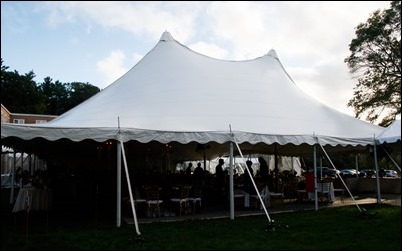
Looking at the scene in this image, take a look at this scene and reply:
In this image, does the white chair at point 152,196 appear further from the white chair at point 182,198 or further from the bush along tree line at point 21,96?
the bush along tree line at point 21,96

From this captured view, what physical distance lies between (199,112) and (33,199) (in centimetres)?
515

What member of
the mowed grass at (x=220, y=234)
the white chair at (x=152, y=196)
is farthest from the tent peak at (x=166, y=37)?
the mowed grass at (x=220, y=234)

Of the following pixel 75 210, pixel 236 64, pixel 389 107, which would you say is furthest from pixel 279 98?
pixel 389 107

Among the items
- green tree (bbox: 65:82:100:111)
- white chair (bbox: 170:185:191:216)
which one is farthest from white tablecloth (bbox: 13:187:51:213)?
green tree (bbox: 65:82:100:111)

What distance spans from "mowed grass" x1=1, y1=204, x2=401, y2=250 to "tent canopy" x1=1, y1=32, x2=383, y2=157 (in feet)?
6.07

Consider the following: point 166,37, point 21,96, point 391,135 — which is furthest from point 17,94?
point 391,135

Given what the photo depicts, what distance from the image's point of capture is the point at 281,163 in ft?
85.7

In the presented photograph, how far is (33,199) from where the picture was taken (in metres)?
10.5

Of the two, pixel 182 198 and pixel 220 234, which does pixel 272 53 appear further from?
pixel 220 234

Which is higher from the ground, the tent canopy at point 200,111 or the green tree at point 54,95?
the green tree at point 54,95

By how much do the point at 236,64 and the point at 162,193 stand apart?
518 cm

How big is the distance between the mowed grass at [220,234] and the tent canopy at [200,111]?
1849 millimetres

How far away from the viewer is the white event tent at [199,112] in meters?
8.51

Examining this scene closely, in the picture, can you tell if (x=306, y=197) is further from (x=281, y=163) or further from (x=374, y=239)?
(x=281, y=163)
